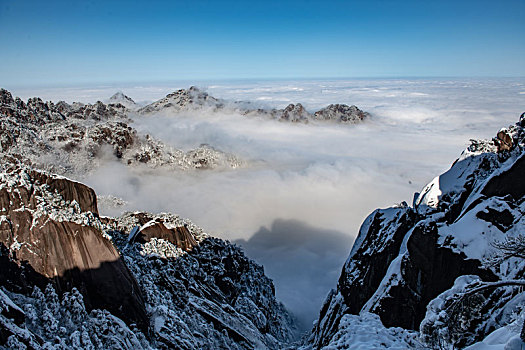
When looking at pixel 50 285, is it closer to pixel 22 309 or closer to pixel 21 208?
pixel 22 309

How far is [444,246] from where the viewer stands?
2256 cm

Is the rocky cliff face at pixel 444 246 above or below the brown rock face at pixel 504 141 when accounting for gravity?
below

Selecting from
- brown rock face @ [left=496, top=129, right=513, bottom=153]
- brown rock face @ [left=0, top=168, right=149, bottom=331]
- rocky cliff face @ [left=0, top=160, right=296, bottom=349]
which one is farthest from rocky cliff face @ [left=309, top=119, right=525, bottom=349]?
brown rock face @ [left=0, top=168, right=149, bottom=331]

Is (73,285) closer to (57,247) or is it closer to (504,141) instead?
(57,247)

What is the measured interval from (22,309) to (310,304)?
110 m

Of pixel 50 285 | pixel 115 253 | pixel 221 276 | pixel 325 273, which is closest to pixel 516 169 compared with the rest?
pixel 115 253

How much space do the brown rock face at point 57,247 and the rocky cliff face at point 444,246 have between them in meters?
18.7

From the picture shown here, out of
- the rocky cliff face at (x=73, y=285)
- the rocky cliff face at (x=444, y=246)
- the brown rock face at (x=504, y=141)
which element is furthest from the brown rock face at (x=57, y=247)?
the brown rock face at (x=504, y=141)

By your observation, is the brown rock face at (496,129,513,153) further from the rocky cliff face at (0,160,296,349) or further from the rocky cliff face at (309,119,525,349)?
the rocky cliff face at (0,160,296,349)

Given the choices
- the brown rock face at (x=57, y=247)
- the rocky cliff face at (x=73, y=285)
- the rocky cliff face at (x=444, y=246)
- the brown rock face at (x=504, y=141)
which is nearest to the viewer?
the rocky cliff face at (x=444, y=246)

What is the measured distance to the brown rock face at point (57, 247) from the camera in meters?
22.3

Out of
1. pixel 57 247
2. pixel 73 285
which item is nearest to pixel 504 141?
pixel 73 285

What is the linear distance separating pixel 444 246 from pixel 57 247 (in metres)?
29.1

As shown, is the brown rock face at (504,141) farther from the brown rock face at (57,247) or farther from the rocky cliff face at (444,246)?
the brown rock face at (57,247)
